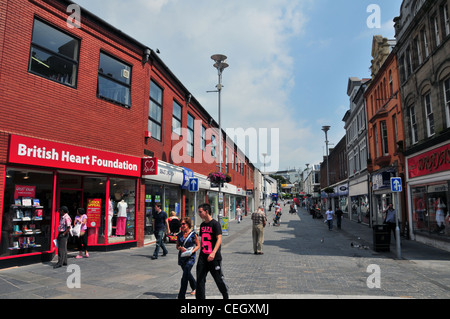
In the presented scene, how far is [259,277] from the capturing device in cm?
772

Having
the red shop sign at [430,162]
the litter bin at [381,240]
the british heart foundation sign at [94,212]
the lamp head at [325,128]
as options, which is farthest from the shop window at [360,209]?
the british heart foundation sign at [94,212]


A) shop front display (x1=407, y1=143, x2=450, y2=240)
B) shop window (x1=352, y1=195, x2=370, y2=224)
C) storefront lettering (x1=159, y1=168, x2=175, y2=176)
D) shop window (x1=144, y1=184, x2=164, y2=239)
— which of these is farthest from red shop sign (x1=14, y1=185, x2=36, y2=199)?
shop window (x1=352, y1=195, x2=370, y2=224)

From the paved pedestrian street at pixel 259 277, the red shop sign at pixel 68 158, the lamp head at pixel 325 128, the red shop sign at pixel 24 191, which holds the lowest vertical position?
the paved pedestrian street at pixel 259 277

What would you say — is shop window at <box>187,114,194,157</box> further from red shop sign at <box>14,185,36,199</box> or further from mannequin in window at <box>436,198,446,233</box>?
mannequin in window at <box>436,198,446,233</box>

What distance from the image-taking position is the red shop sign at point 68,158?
8.46m

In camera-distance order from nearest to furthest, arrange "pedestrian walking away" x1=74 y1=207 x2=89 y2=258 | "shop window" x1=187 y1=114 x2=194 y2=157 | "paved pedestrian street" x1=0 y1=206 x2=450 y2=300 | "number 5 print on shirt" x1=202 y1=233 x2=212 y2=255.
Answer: "number 5 print on shirt" x1=202 y1=233 x2=212 y2=255
"paved pedestrian street" x1=0 y1=206 x2=450 y2=300
"pedestrian walking away" x1=74 y1=207 x2=89 y2=258
"shop window" x1=187 y1=114 x2=194 y2=157

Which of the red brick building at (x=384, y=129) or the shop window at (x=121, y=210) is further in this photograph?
the red brick building at (x=384, y=129)

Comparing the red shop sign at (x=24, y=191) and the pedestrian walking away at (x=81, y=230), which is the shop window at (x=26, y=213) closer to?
the red shop sign at (x=24, y=191)

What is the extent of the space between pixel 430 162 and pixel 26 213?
15221 mm

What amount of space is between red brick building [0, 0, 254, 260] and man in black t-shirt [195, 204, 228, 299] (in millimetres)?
5979

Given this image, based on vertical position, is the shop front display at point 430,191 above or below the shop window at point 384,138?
below

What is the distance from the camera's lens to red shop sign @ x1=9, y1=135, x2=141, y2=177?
846cm

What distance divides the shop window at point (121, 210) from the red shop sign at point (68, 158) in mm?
587

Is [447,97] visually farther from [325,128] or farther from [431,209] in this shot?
[325,128]
